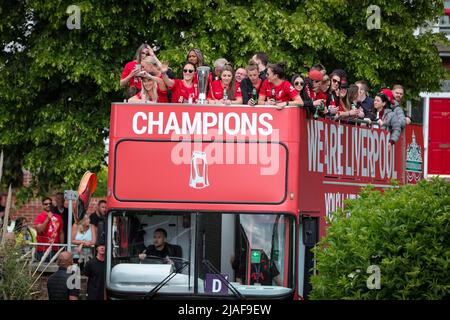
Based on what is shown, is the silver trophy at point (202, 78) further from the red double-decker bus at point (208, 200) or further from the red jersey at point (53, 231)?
the red jersey at point (53, 231)

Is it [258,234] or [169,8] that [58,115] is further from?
[258,234]

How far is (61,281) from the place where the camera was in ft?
55.1

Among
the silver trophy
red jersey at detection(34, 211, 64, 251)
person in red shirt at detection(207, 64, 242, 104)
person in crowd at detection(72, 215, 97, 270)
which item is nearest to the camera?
the silver trophy

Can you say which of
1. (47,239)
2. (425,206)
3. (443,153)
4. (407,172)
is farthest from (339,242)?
(443,153)

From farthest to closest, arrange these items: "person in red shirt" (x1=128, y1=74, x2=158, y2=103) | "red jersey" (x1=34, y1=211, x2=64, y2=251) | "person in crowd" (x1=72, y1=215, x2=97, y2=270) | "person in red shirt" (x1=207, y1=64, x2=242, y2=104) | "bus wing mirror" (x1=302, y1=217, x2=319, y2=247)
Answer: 1. "red jersey" (x1=34, y1=211, x2=64, y2=251)
2. "person in crowd" (x1=72, y1=215, x2=97, y2=270)
3. "person in red shirt" (x1=207, y1=64, x2=242, y2=104)
4. "person in red shirt" (x1=128, y1=74, x2=158, y2=103)
5. "bus wing mirror" (x1=302, y1=217, x2=319, y2=247)

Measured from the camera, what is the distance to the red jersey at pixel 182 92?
16.0 m

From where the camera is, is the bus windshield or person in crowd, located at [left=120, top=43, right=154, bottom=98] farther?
person in crowd, located at [left=120, top=43, right=154, bottom=98]

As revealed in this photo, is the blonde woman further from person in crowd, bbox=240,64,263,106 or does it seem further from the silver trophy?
person in crowd, bbox=240,64,263,106

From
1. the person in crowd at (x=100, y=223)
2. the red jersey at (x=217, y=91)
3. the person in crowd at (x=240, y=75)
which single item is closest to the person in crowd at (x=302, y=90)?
the red jersey at (x=217, y=91)

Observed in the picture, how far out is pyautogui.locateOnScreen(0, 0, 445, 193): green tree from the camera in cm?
2448

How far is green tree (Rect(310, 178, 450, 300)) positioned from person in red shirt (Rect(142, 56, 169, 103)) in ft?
13.4

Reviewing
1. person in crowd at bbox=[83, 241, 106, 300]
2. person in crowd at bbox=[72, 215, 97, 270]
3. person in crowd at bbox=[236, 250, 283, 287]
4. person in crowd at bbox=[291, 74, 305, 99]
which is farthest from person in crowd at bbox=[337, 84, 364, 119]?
person in crowd at bbox=[72, 215, 97, 270]

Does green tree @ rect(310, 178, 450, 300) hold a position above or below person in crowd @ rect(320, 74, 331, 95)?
below
